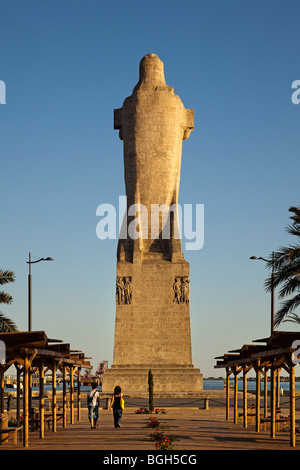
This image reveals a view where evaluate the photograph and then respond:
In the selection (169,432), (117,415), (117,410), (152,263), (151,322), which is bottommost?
(169,432)

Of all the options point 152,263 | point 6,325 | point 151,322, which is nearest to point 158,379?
point 151,322

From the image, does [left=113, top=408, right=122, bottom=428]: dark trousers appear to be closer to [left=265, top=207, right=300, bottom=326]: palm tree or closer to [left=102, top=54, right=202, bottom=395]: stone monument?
[left=265, top=207, right=300, bottom=326]: palm tree

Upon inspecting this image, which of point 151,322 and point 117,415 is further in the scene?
point 151,322

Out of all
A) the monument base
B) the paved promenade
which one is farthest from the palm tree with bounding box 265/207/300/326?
the monument base

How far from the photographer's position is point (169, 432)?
1042 inches

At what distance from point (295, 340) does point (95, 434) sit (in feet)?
27.4

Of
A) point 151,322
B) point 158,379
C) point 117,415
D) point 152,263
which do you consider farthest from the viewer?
point 152,263

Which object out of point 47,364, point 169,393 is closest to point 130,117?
point 169,393

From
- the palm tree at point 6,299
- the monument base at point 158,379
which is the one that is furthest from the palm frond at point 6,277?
the monument base at point 158,379

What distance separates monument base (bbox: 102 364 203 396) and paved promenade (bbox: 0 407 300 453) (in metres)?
21.9

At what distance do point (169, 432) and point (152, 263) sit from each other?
32.0m

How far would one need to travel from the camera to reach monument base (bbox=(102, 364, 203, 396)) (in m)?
55.4

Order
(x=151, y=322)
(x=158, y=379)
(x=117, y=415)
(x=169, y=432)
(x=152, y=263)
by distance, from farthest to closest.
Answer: (x=152, y=263)
(x=151, y=322)
(x=158, y=379)
(x=117, y=415)
(x=169, y=432)

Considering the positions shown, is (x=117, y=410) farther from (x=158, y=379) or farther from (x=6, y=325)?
(x=158, y=379)
